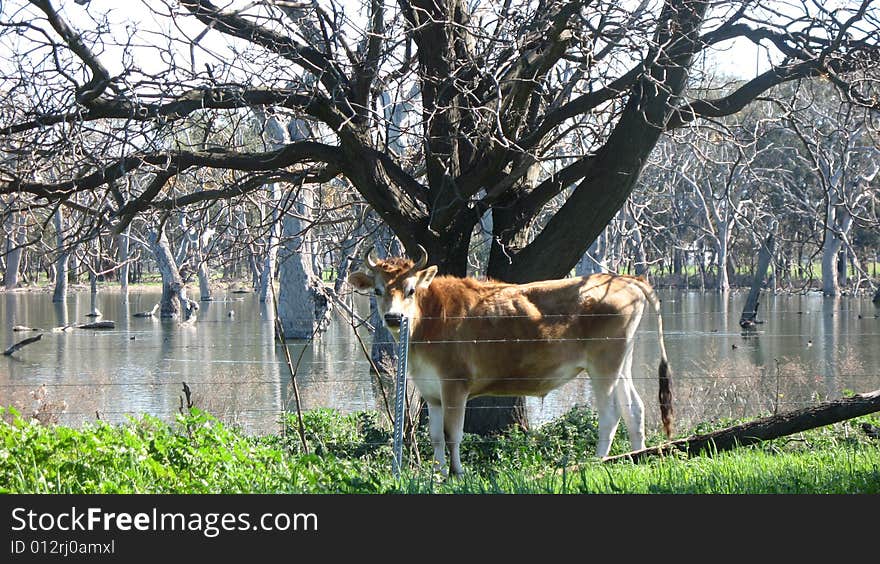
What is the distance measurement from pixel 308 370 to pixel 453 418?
1676 cm

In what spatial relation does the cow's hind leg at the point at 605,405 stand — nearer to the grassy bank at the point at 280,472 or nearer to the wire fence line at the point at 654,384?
the wire fence line at the point at 654,384

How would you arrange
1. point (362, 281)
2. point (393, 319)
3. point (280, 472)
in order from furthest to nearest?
point (362, 281) → point (393, 319) → point (280, 472)

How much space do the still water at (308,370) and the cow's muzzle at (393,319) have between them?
1.17 m

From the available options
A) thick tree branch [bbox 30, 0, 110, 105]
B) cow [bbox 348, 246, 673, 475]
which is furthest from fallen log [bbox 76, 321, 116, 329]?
cow [bbox 348, 246, 673, 475]

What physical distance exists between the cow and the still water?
0.56 m

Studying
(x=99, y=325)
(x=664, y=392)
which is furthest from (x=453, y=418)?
(x=99, y=325)

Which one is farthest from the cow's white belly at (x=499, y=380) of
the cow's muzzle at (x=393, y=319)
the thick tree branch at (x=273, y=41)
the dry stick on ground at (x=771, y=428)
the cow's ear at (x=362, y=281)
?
the thick tree branch at (x=273, y=41)

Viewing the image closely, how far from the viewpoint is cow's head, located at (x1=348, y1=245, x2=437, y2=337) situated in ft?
31.0

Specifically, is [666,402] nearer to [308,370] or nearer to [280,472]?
[280,472]

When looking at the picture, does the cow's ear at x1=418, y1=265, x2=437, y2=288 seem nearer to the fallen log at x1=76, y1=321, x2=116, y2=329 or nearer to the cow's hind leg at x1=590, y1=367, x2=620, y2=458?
the cow's hind leg at x1=590, y1=367, x2=620, y2=458

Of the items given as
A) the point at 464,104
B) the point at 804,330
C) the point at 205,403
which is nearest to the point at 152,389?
the point at 205,403

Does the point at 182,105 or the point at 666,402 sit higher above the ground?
the point at 182,105

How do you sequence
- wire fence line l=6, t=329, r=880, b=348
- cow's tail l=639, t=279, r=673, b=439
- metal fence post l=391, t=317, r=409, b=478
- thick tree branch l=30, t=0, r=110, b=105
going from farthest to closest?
cow's tail l=639, t=279, r=673, b=439 < wire fence line l=6, t=329, r=880, b=348 < thick tree branch l=30, t=0, r=110, b=105 < metal fence post l=391, t=317, r=409, b=478

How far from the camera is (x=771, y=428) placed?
27.2 ft
